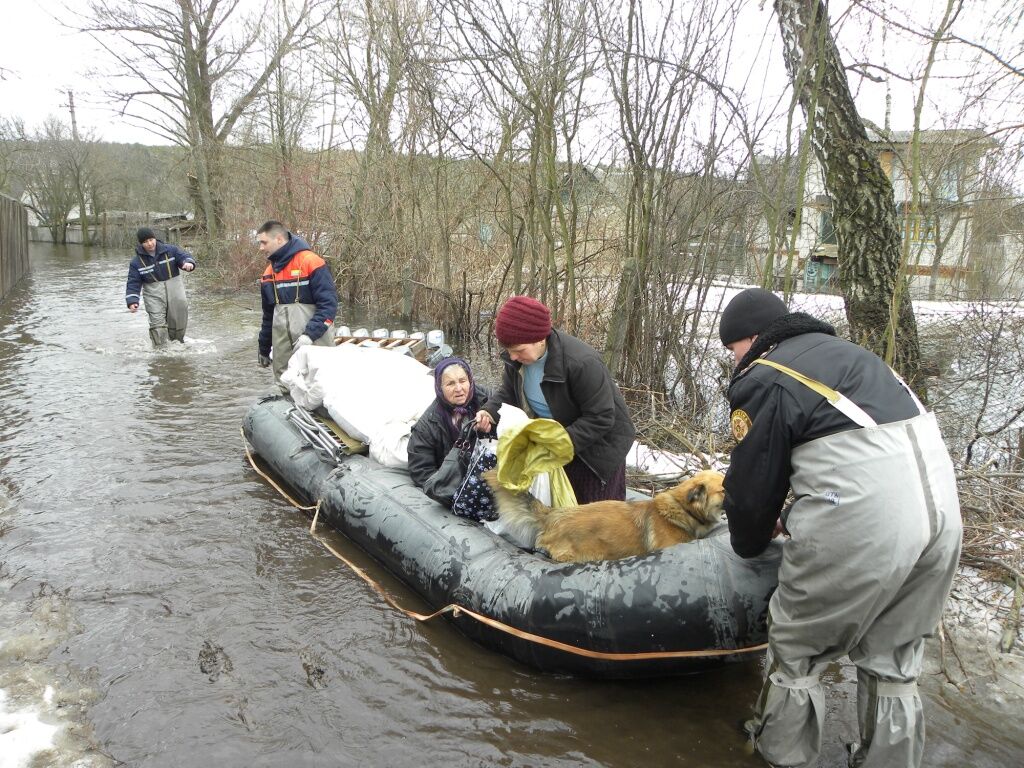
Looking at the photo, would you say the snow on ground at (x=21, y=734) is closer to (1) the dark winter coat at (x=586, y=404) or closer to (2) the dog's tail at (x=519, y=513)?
(2) the dog's tail at (x=519, y=513)

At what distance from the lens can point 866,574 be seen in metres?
2.56

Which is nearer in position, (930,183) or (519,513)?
(519,513)

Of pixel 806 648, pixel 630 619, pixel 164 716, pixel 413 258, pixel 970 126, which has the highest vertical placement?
pixel 970 126

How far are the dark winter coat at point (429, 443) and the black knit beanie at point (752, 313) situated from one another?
7.14 ft

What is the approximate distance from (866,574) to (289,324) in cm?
582

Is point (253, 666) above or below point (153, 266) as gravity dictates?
below

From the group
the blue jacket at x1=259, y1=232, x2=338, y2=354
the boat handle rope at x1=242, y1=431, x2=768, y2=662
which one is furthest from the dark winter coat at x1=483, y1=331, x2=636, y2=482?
the blue jacket at x1=259, y1=232, x2=338, y2=354

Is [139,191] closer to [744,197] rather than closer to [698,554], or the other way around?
[744,197]

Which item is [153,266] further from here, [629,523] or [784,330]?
[784,330]

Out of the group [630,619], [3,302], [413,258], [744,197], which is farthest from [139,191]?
[630,619]

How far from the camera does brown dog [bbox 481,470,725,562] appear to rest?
362 centimetres

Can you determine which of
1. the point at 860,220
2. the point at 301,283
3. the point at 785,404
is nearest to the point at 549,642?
the point at 785,404

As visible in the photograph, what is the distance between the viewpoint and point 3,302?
54.2 feet

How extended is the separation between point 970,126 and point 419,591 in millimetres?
6924
